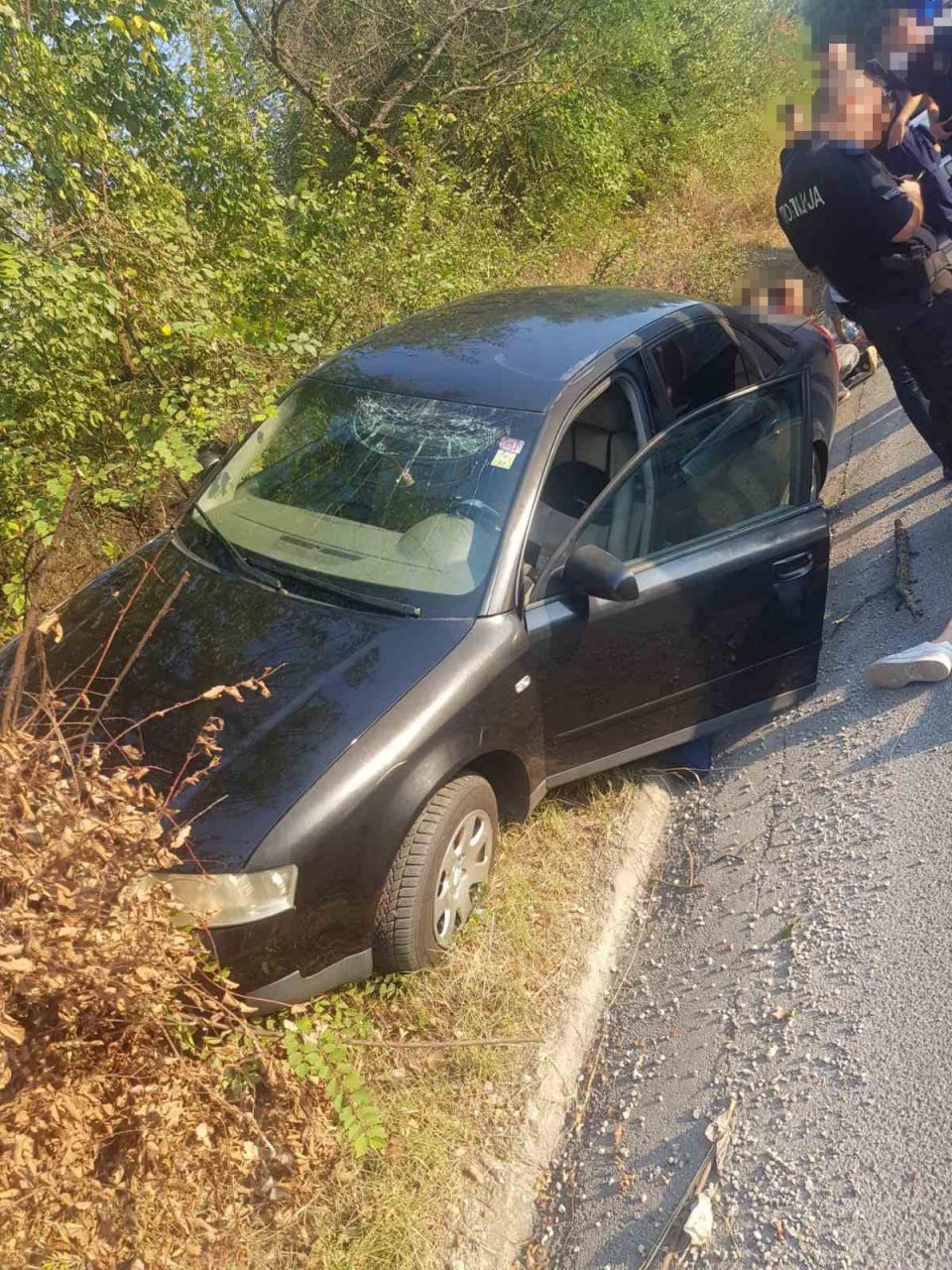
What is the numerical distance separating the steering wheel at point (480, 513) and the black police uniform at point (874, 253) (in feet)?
7.22

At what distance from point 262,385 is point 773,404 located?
2842 millimetres

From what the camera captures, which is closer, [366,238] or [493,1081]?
[493,1081]

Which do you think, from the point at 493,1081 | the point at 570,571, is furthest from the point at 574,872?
the point at 570,571

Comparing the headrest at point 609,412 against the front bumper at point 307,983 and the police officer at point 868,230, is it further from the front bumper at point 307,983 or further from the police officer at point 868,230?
the front bumper at point 307,983

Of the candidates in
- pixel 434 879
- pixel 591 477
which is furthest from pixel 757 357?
pixel 434 879

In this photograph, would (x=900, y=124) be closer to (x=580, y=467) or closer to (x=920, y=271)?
(x=920, y=271)

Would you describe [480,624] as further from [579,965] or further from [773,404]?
[773,404]

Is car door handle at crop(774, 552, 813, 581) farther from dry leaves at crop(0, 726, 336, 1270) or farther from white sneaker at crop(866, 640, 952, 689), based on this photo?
dry leaves at crop(0, 726, 336, 1270)

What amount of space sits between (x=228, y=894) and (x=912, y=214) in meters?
3.81

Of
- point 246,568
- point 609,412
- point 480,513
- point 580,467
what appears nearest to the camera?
point 480,513

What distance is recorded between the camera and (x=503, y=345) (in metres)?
3.80

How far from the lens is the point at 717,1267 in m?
2.14

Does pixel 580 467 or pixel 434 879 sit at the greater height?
pixel 580 467

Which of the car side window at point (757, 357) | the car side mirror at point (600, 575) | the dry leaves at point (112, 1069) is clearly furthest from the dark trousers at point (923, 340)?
the dry leaves at point (112, 1069)
